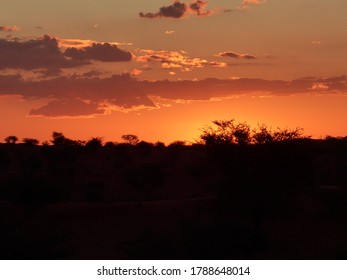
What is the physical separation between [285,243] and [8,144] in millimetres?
107051

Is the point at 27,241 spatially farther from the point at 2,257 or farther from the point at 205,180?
the point at 205,180

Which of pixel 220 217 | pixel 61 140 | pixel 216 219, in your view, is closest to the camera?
pixel 216 219

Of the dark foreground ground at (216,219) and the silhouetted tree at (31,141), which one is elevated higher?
the silhouetted tree at (31,141)

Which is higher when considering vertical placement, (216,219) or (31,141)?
(31,141)

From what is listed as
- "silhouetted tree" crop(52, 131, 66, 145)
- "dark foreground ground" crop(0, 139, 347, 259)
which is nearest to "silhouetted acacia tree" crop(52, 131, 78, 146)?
"silhouetted tree" crop(52, 131, 66, 145)

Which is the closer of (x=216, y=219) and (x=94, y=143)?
(x=216, y=219)

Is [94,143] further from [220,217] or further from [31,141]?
[220,217]

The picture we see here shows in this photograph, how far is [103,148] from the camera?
133 m

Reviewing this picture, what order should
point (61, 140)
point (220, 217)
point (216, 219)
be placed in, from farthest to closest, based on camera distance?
1. point (61, 140)
2. point (220, 217)
3. point (216, 219)

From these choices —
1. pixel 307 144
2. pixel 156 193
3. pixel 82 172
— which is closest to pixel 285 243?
pixel 307 144

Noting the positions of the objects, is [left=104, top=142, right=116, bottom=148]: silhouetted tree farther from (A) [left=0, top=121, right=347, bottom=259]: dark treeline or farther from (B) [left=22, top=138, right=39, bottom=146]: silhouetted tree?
(A) [left=0, top=121, right=347, bottom=259]: dark treeline

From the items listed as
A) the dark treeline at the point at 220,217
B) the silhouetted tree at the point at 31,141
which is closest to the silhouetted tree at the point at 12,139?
the silhouetted tree at the point at 31,141

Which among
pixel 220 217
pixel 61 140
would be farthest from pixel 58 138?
pixel 220 217

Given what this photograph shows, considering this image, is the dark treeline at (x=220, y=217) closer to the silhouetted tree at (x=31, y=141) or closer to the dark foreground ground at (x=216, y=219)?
the dark foreground ground at (x=216, y=219)
